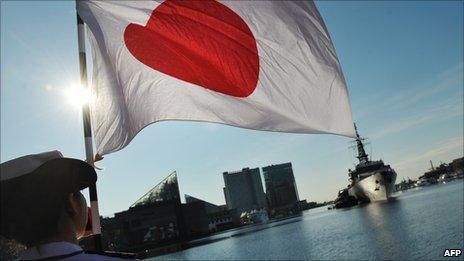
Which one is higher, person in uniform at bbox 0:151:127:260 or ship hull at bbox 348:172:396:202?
ship hull at bbox 348:172:396:202

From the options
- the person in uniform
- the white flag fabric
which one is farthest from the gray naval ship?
the person in uniform

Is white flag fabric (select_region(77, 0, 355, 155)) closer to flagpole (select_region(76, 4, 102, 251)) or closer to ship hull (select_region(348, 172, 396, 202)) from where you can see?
flagpole (select_region(76, 4, 102, 251))

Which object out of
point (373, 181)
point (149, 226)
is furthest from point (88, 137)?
point (149, 226)

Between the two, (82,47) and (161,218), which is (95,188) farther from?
(161,218)

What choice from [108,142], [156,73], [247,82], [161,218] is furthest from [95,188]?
[161,218]

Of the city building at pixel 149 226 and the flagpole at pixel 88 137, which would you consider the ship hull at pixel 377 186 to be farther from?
the flagpole at pixel 88 137

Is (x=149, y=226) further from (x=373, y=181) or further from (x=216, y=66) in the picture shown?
(x=216, y=66)
